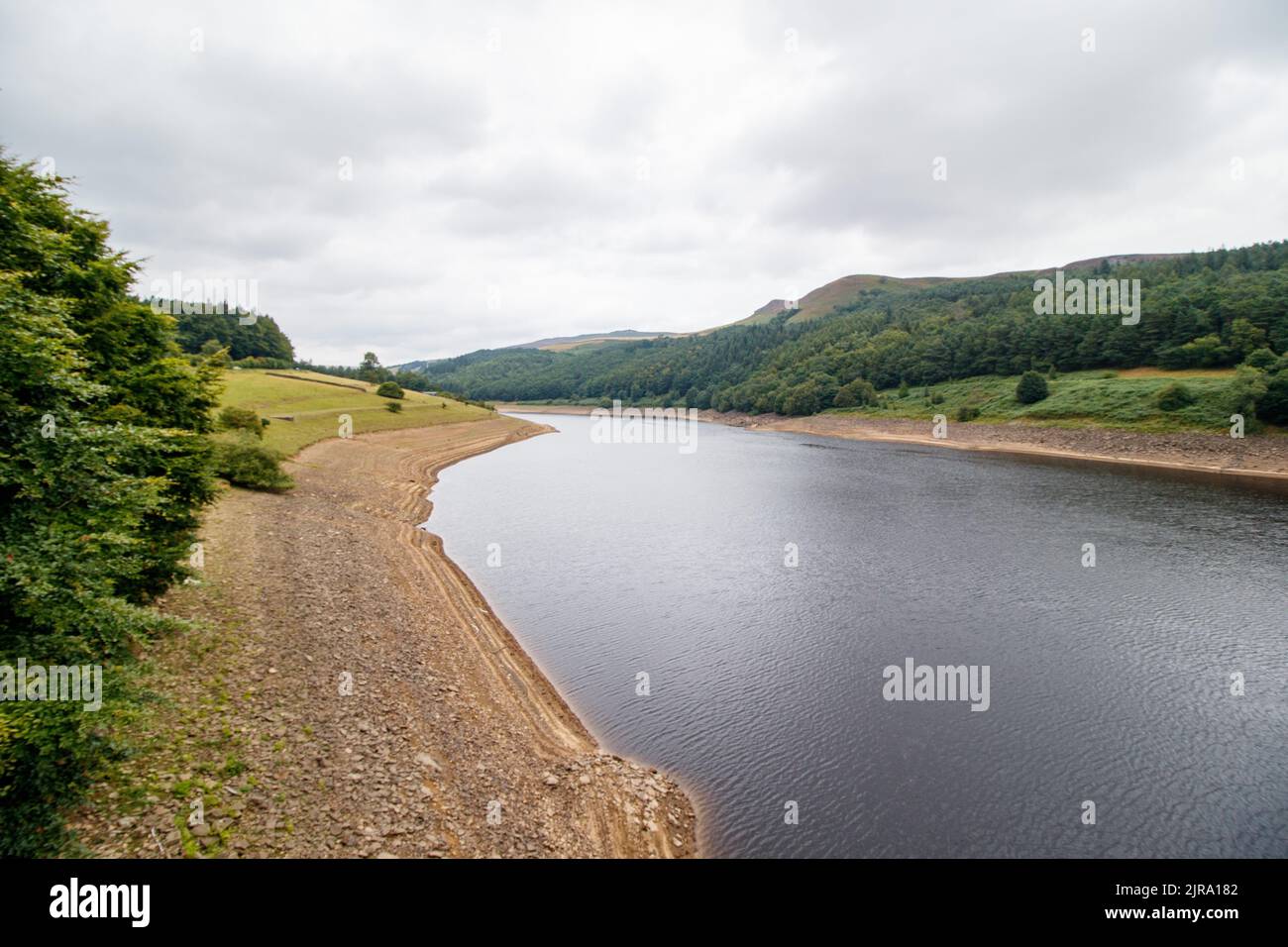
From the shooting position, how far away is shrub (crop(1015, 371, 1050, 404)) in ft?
235

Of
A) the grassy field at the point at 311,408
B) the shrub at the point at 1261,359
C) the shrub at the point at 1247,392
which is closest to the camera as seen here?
the grassy field at the point at 311,408

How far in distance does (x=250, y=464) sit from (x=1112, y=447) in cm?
6984

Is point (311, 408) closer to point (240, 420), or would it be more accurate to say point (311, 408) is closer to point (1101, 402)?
point (240, 420)

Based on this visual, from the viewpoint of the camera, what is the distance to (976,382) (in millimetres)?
88625

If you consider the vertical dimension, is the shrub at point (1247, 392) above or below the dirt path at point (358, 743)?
above

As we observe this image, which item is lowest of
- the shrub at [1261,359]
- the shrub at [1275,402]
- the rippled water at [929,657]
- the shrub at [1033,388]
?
the rippled water at [929,657]

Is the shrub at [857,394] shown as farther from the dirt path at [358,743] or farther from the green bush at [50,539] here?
the green bush at [50,539]

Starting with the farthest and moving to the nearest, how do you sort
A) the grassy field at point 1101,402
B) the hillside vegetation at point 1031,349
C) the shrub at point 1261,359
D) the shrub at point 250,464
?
the hillside vegetation at point 1031,349 < the shrub at point 1261,359 < the grassy field at point 1101,402 < the shrub at point 250,464

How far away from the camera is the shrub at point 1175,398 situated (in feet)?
179

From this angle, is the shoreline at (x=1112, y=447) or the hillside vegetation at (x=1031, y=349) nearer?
the shoreline at (x=1112, y=447)

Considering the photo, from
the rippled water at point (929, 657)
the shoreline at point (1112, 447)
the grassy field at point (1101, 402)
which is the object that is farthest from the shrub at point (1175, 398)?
the rippled water at point (929, 657)

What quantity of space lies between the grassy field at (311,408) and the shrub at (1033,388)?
74181mm
